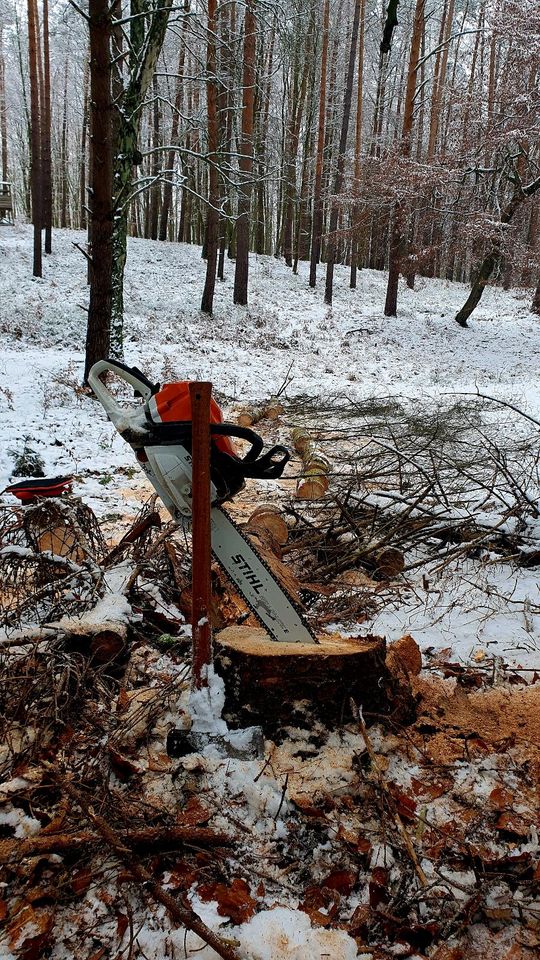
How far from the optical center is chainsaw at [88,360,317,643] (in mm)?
1663

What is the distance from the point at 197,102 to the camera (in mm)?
22094

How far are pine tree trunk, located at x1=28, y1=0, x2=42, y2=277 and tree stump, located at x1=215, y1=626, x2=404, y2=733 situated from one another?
16337 millimetres

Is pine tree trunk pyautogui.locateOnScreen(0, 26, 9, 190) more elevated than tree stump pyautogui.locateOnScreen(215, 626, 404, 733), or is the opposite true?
pine tree trunk pyautogui.locateOnScreen(0, 26, 9, 190)

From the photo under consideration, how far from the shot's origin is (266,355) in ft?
42.2

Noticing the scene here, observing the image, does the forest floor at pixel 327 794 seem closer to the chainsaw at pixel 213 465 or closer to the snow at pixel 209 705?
the snow at pixel 209 705

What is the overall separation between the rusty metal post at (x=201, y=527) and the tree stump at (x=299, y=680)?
11 centimetres

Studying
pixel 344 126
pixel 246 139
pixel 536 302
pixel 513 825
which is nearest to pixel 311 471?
pixel 513 825

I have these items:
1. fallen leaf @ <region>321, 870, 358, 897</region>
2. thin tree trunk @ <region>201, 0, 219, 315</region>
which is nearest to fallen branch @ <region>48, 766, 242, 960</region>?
fallen leaf @ <region>321, 870, 358, 897</region>

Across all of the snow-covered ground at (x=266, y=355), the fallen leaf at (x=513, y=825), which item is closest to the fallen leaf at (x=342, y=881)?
the fallen leaf at (x=513, y=825)

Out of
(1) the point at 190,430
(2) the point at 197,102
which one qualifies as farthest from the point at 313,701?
(2) the point at 197,102

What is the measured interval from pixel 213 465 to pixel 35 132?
57.9ft

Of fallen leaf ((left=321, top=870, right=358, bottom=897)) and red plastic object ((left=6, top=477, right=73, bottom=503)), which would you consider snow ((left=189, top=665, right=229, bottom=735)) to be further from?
red plastic object ((left=6, top=477, right=73, bottom=503))

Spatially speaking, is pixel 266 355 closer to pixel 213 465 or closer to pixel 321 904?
pixel 213 465

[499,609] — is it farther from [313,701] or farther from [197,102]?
[197,102]
